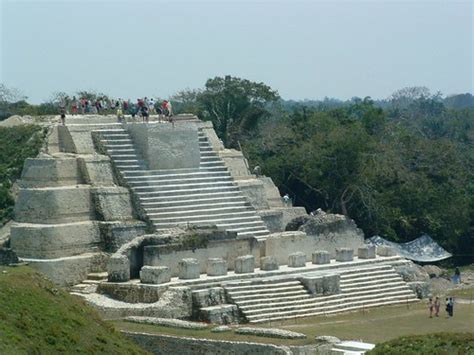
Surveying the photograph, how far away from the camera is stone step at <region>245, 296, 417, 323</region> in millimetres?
→ 33906

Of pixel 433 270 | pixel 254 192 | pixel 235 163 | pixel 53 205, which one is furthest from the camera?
pixel 433 270

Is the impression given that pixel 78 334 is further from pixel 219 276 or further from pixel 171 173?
pixel 171 173

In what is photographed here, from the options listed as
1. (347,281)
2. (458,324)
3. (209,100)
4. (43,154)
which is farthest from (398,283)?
(209,100)

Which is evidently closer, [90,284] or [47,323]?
[47,323]

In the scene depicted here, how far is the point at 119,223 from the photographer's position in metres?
36.7

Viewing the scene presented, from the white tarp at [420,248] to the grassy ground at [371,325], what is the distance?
9103mm

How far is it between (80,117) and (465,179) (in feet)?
67.5

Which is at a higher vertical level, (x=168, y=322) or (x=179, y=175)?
(x=179, y=175)

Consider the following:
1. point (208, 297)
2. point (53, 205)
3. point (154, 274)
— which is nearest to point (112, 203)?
point (53, 205)

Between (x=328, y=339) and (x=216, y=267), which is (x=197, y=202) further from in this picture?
(x=328, y=339)

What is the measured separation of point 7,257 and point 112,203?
139 inches

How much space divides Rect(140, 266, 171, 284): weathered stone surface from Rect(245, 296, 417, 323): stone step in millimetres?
2321

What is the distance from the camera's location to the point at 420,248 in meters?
47.3

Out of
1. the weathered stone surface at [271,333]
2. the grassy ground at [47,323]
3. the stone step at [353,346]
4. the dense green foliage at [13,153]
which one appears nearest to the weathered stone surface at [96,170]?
the dense green foliage at [13,153]
